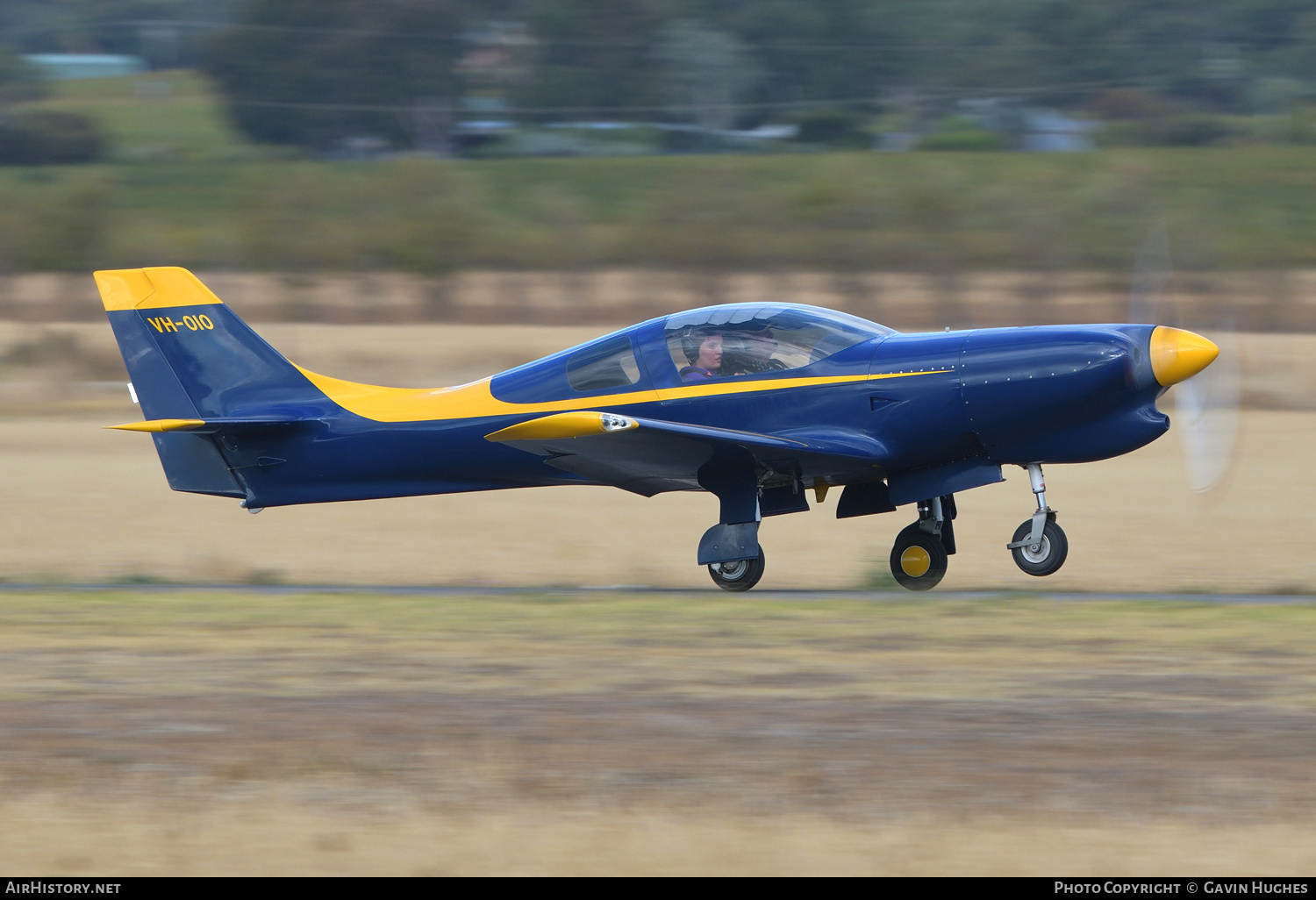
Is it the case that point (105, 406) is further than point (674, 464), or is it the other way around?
point (105, 406)

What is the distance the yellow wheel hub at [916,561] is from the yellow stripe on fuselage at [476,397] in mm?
1417

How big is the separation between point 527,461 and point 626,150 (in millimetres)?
59348

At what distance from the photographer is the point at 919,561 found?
11.6m

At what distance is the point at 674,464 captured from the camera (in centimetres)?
1138

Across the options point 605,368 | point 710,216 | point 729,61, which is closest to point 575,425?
point 605,368

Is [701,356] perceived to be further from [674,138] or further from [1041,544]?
[674,138]

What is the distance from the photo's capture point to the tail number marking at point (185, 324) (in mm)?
12945

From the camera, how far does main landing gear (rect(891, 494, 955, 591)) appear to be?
1154cm

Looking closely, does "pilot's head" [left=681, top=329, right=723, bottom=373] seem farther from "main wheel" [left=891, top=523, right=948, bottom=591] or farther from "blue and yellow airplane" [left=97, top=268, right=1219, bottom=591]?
"main wheel" [left=891, top=523, right=948, bottom=591]

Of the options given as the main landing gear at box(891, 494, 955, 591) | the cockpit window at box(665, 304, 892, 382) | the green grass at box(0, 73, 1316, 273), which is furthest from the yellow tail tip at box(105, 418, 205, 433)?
the green grass at box(0, 73, 1316, 273)

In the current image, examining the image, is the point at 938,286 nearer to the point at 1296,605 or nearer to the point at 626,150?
the point at 626,150

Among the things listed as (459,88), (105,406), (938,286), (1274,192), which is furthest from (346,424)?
(459,88)

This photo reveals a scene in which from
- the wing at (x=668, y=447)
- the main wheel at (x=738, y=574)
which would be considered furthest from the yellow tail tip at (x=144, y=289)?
the main wheel at (x=738, y=574)

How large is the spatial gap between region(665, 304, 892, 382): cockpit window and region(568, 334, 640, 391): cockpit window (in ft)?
1.16
